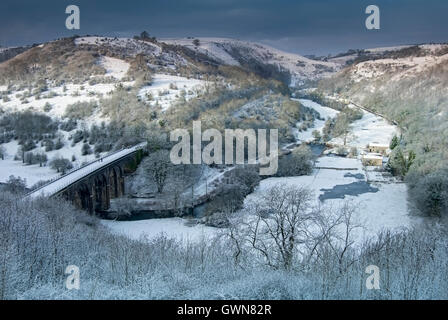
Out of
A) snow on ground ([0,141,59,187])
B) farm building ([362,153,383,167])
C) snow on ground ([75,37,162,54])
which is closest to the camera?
snow on ground ([0,141,59,187])

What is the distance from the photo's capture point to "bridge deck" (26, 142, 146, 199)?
20750 millimetres

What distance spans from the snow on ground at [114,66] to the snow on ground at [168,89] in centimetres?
639

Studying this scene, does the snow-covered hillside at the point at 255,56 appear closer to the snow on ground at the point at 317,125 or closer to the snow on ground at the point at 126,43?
the snow on ground at the point at 126,43

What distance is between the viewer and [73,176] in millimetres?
25031

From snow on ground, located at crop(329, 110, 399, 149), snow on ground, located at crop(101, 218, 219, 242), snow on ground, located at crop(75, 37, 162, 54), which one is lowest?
snow on ground, located at crop(101, 218, 219, 242)

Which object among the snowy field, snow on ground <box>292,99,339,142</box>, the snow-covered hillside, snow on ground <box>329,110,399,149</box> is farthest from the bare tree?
the snow-covered hillside

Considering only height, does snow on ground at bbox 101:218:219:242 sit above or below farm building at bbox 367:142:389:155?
below

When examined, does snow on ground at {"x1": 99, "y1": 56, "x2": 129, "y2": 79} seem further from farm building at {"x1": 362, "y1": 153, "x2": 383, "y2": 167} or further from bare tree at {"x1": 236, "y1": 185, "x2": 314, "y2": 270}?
bare tree at {"x1": 236, "y1": 185, "x2": 314, "y2": 270}

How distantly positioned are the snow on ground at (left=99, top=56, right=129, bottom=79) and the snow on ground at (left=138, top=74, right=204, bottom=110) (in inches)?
251

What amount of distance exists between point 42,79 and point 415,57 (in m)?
97.6

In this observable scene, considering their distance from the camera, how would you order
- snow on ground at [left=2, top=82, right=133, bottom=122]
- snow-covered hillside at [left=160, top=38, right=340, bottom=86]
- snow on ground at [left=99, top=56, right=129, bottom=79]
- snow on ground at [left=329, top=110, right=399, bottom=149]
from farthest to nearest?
snow-covered hillside at [left=160, top=38, right=340, bottom=86], snow on ground at [left=99, top=56, right=129, bottom=79], snow on ground at [left=329, top=110, right=399, bottom=149], snow on ground at [left=2, top=82, right=133, bottom=122]

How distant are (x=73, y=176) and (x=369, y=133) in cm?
4770

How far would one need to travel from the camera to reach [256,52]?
486 feet

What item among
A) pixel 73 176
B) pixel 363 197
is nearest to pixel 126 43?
pixel 73 176
